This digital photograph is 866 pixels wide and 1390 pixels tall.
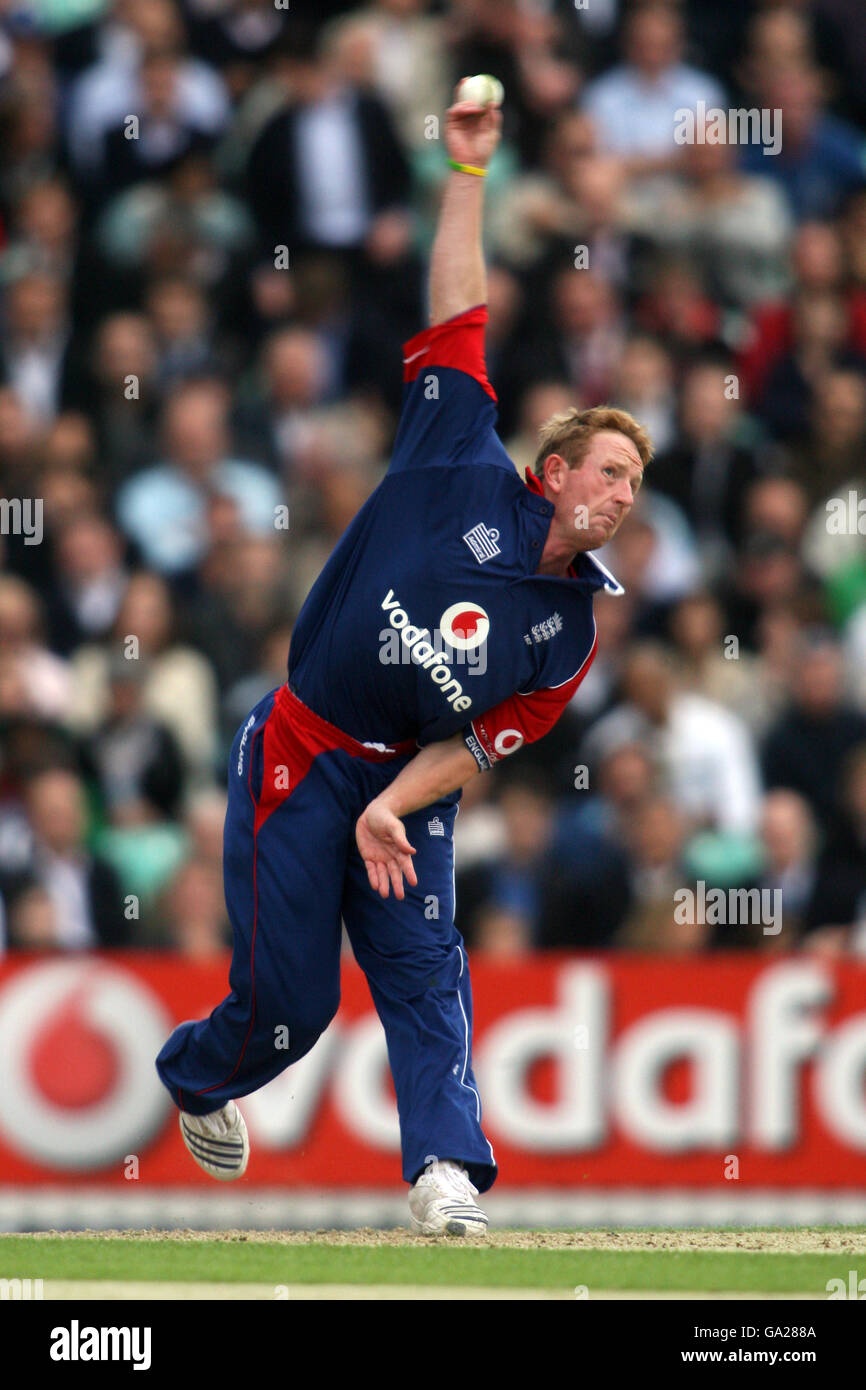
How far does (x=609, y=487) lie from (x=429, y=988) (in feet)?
4.70

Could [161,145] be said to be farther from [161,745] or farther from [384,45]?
[161,745]

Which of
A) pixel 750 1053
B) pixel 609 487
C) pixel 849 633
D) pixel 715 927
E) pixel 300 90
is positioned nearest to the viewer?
pixel 609 487

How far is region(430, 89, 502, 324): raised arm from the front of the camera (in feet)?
18.7

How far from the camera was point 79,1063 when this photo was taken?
8.05 meters

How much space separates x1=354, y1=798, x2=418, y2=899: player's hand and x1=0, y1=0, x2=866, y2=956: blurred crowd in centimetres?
331

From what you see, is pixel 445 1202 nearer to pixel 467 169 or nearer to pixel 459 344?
pixel 459 344

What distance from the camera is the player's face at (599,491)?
5.64 meters

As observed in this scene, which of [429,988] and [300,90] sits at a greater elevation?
[300,90]

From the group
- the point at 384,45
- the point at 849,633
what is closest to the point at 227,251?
the point at 384,45

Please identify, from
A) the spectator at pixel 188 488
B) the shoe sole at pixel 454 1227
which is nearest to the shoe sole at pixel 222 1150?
the shoe sole at pixel 454 1227

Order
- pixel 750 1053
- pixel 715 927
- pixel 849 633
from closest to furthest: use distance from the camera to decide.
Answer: pixel 750 1053 → pixel 715 927 → pixel 849 633

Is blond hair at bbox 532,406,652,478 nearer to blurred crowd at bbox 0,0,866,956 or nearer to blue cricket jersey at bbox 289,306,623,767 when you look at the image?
blue cricket jersey at bbox 289,306,623,767

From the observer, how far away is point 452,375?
577cm

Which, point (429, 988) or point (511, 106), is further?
point (511, 106)
